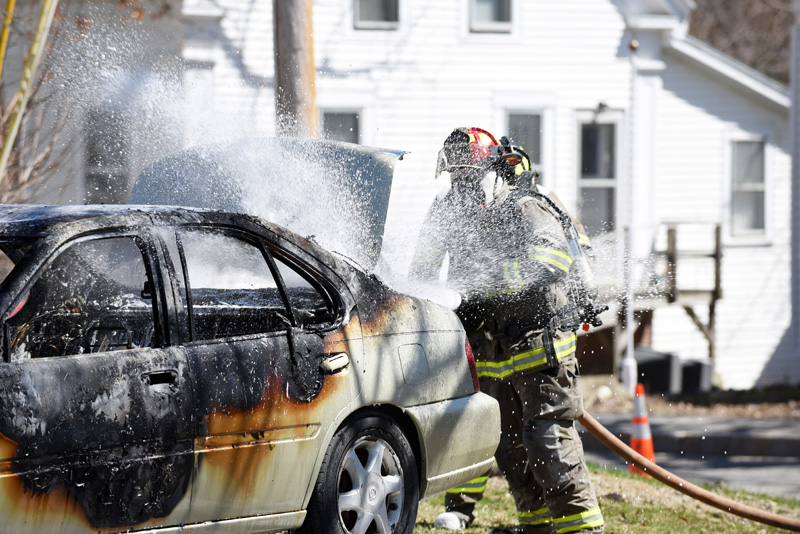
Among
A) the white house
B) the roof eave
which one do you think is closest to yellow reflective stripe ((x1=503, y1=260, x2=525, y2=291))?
the white house

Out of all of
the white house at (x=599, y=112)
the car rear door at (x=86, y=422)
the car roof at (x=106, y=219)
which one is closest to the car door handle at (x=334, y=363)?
the car roof at (x=106, y=219)

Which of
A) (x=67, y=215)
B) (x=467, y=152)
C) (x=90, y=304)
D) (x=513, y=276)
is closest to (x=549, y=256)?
(x=513, y=276)

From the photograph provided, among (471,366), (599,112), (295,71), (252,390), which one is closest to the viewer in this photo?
(252,390)

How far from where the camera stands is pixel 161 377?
3703 millimetres

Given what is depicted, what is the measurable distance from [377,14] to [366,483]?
434 inches

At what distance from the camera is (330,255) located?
445cm

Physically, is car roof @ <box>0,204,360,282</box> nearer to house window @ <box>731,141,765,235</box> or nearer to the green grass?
the green grass

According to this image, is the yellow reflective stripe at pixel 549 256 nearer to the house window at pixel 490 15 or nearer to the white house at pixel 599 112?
the white house at pixel 599 112

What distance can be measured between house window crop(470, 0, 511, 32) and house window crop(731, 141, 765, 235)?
4.72 m

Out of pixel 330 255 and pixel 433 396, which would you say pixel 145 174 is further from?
pixel 433 396

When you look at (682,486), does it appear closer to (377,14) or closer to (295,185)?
(295,185)

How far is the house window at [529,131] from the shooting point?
15227mm

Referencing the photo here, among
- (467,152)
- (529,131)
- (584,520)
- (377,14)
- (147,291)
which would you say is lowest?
(584,520)

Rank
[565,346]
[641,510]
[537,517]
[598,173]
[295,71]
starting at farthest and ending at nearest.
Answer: [598,173], [295,71], [641,510], [537,517], [565,346]
